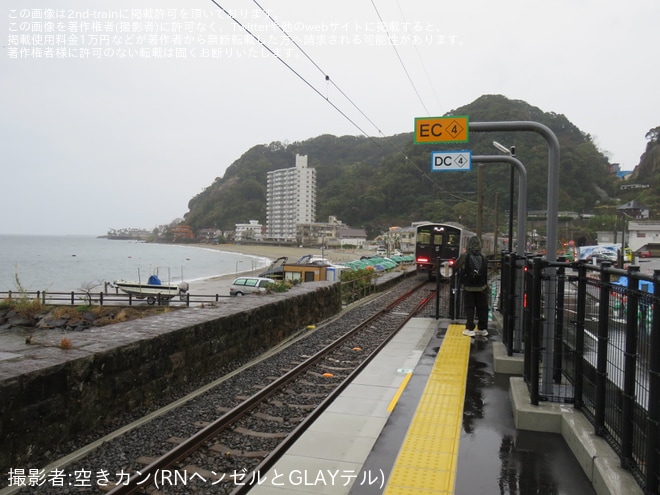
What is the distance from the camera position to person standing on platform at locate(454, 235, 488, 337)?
908cm

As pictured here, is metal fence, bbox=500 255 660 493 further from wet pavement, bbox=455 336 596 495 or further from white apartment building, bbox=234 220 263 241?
white apartment building, bbox=234 220 263 241

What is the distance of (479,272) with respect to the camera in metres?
9.09

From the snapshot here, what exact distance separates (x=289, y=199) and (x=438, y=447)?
469 feet

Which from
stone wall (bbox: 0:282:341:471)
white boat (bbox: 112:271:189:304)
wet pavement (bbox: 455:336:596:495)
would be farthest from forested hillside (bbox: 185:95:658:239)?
white boat (bbox: 112:271:189:304)

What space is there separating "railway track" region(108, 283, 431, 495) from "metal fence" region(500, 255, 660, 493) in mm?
2609

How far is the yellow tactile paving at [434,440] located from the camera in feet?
12.5

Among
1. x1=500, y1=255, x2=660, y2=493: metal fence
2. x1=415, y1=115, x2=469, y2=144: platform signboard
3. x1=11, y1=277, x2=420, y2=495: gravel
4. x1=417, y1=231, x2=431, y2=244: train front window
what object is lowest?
x1=11, y1=277, x2=420, y2=495: gravel

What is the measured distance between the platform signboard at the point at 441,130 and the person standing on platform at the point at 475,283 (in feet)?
6.42

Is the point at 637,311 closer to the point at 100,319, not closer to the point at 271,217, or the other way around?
the point at 100,319

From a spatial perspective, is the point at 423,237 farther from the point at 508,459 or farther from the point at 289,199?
the point at 289,199

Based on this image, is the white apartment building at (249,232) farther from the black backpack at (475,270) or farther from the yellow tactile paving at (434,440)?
the yellow tactile paving at (434,440)

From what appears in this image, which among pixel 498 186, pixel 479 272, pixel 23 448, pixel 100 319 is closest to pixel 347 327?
pixel 479 272

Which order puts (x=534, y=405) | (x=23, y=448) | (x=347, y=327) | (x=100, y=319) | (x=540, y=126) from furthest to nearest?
(x=100, y=319) < (x=347, y=327) < (x=540, y=126) < (x=534, y=405) < (x=23, y=448)

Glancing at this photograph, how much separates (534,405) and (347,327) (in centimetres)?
734
